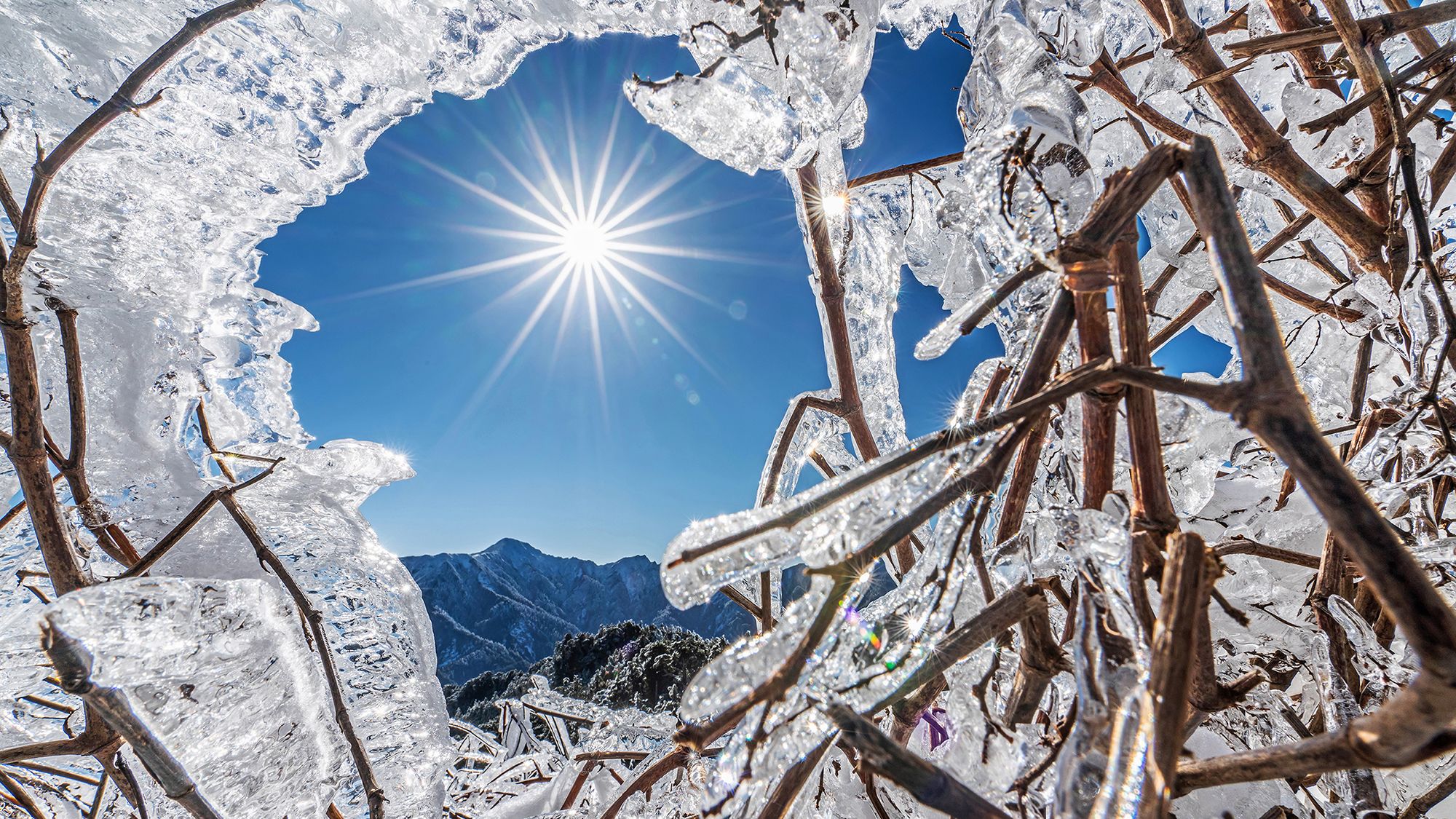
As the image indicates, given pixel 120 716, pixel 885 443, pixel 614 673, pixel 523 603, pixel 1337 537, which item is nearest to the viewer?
pixel 1337 537

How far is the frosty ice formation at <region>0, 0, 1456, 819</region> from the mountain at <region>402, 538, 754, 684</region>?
21.9 ft

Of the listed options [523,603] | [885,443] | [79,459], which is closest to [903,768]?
[885,443]

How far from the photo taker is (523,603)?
10469mm

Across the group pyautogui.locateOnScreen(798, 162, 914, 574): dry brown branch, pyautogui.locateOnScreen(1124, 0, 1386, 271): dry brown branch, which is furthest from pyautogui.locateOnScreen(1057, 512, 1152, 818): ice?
pyautogui.locateOnScreen(1124, 0, 1386, 271): dry brown branch

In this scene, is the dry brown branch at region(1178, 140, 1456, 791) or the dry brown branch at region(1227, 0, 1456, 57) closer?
the dry brown branch at region(1178, 140, 1456, 791)

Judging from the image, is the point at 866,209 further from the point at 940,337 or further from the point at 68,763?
the point at 68,763

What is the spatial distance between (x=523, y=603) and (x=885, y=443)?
36.1ft

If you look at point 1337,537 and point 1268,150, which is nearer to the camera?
point 1337,537

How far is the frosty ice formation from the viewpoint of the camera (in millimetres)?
181

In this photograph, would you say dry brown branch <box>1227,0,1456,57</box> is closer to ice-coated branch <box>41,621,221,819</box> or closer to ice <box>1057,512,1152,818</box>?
ice <box>1057,512,1152,818</box>

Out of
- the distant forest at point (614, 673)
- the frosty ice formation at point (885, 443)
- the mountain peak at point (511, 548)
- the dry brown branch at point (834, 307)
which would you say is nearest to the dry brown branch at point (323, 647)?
the frosty ice formation at point (885, 443)

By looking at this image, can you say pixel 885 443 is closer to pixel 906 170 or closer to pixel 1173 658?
pixel 906 170

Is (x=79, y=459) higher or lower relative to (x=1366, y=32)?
lower

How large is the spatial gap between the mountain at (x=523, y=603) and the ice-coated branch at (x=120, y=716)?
681 centimetres
